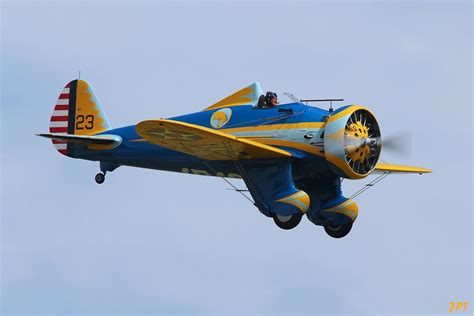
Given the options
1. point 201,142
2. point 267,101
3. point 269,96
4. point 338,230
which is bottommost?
point 338,230

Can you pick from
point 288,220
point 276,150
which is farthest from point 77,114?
point 288,220

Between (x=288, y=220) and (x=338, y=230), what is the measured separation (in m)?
2.08

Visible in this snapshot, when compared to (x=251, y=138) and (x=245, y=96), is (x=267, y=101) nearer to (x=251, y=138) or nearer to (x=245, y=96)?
(x=245, y=96)

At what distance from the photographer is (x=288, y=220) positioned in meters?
24.7

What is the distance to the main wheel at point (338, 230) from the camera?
86.2ft

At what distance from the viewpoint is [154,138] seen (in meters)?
24.1

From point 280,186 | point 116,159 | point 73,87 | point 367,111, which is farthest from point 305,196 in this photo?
point 73,87

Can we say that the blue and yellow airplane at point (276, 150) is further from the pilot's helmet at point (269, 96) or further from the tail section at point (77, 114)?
the tail section at point (77, 114)

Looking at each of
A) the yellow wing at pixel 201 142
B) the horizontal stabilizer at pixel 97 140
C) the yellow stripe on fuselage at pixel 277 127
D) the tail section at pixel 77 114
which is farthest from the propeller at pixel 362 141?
the tail section at pixel 77 114

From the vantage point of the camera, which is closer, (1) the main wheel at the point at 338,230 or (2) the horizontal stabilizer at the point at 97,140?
(1) the main wheel at the point at 338,230

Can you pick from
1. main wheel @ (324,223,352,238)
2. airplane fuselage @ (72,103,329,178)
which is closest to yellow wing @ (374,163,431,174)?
main wheel @ (324,223,352,238)

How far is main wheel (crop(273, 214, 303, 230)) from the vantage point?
969 inches

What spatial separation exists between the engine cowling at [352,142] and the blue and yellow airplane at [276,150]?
2 centimetres

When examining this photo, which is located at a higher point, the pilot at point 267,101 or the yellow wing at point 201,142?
the pilot at point 267,101
